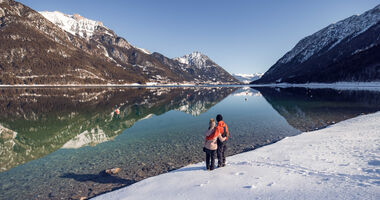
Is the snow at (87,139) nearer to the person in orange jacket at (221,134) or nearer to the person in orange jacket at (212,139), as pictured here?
the person in orange jacket at (212,139)

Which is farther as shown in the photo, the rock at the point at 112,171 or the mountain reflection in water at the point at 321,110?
the mountain reflection in water at the point at 321,110

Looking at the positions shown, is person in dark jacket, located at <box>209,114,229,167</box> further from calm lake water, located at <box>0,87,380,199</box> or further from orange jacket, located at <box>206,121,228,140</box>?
calm lake water, located at <box>0,87,380,199</box>

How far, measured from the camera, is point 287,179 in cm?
755

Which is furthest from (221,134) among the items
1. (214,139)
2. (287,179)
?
(287,179)

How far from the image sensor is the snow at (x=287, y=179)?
246 inches

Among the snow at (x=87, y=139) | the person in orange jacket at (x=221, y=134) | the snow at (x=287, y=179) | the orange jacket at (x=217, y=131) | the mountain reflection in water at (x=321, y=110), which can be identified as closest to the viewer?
the snow at (x=287, y=179)

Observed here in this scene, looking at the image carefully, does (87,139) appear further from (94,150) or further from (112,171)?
(112,171)

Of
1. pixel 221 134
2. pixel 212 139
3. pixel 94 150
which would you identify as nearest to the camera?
pixel 212 139

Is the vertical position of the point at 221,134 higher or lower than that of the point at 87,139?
higher

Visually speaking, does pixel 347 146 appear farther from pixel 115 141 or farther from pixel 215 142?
pixel 115 141

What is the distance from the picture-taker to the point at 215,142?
10414mm

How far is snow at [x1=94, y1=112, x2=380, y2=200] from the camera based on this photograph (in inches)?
246

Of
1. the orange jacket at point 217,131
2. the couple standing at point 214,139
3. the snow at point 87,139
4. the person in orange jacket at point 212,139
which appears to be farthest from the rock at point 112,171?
the snow at point 87,139

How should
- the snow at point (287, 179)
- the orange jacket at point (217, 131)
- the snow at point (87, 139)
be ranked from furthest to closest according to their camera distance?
the snow at point (87, 139) < the orange jacket at point (217, 131) < the snow at point (287, 179)
